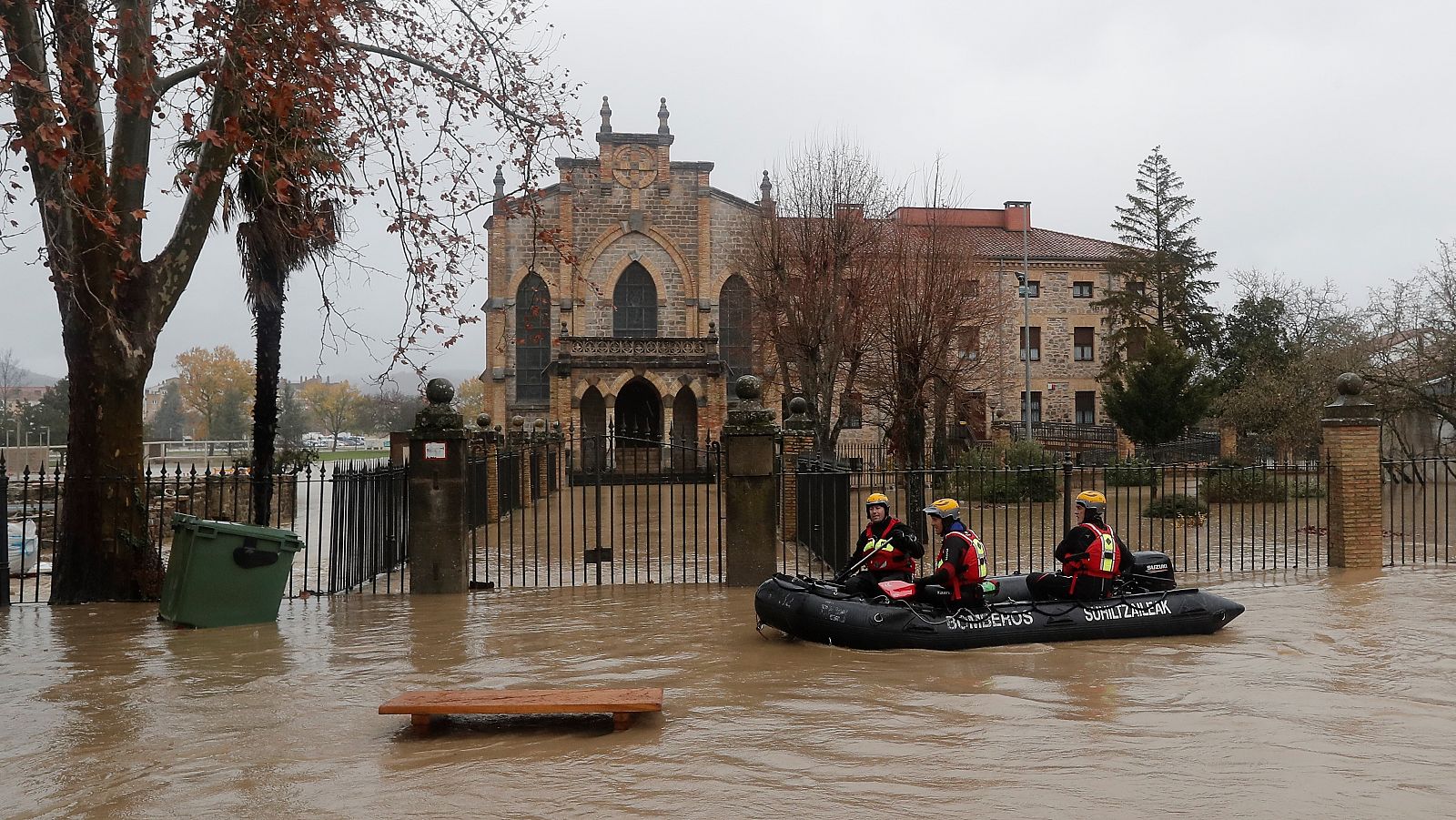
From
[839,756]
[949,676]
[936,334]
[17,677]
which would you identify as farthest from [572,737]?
[936,334]

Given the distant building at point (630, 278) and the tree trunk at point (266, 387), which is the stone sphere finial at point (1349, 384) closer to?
the tree trunk at point (266, 387)

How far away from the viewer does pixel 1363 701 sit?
7414 mm

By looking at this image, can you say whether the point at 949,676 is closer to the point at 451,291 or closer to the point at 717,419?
the point at 451,291

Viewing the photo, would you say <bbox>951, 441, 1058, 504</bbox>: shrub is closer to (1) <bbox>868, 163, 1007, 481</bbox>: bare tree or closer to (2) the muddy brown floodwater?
(1) <bbox>868, 163, 1007, 481</bbox>: bare tree

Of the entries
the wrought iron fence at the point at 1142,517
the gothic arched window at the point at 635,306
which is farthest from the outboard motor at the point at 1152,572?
the gothic arched window at the point at 635,306

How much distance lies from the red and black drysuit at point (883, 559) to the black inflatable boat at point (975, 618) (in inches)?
9.2

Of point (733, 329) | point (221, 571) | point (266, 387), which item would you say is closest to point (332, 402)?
point (733, 329)

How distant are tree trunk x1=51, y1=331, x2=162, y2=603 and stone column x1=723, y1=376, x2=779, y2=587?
6.22 metres

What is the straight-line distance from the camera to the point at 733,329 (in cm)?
4297

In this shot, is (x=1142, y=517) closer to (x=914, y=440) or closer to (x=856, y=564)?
(x=914, y=440)

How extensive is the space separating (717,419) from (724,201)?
8744mm

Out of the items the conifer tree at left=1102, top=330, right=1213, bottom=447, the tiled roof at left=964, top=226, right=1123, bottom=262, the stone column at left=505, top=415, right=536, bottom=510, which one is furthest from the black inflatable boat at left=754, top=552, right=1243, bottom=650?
the tiled roof at left=964, top=226, right=1123, bottom=262

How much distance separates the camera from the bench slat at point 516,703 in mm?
6488

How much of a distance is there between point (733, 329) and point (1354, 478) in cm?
3013
